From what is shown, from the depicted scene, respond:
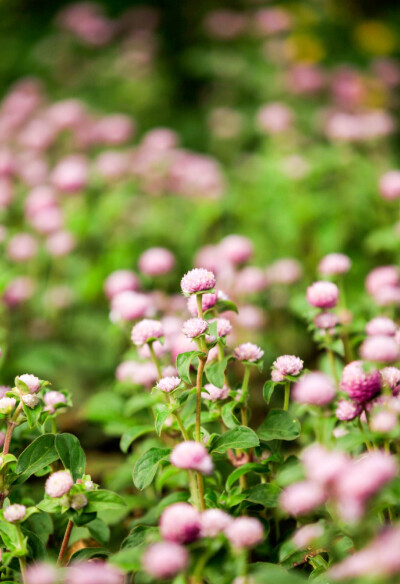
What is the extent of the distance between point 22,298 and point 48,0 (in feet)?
14.2

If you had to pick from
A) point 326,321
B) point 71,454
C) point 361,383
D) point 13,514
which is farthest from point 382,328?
point 13,514

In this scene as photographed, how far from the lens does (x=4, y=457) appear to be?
4.06 feet

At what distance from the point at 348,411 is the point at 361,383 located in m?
0.11

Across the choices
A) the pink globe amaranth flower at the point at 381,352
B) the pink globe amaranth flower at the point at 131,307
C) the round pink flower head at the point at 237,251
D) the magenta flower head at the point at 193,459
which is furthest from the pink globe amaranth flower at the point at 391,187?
the magenta flower head at the point at 193,459

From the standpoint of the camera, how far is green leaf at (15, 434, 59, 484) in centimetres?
129

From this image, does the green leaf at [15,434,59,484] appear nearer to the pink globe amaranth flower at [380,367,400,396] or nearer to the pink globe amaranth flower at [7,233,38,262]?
the pink globe amaranth flower at [380,367,400,396]

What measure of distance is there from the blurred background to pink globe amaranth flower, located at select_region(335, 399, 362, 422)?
0.61 meters

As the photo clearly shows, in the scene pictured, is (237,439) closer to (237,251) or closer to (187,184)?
(237,251)

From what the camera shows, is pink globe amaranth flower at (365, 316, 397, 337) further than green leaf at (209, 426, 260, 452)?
Yes

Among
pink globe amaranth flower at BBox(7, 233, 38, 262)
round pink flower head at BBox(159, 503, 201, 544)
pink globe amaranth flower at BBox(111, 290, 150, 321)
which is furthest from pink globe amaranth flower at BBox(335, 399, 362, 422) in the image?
pink globe amaranth flower at BBox(7, 233, 38, 262)

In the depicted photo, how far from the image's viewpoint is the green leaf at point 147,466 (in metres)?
1.27

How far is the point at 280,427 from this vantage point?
1375 mm

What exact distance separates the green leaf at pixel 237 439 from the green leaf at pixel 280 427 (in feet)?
0.28

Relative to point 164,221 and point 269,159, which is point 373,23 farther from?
point 164,221
